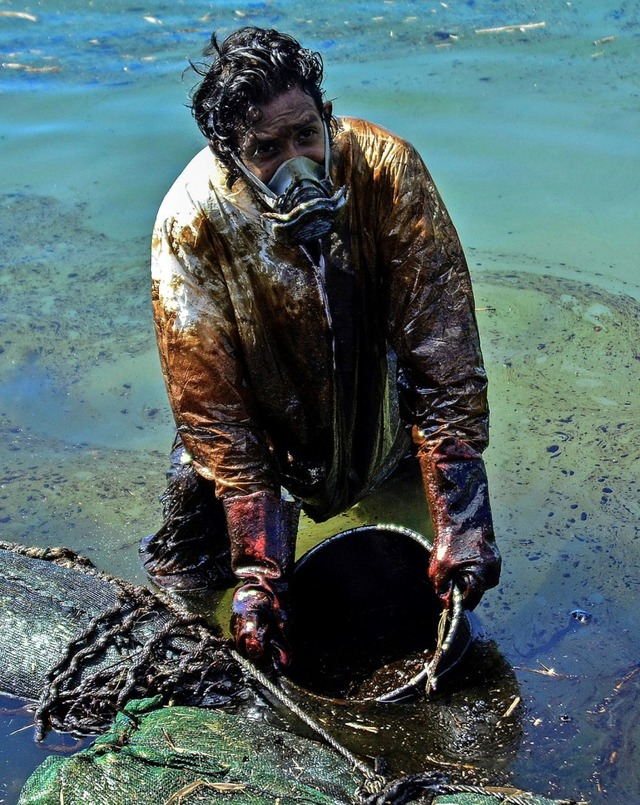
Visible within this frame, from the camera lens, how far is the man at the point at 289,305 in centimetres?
283

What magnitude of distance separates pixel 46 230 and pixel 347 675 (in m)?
4.50

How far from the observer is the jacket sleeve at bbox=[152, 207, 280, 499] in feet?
9.83

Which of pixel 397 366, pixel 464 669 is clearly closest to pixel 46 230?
pixel 397 366

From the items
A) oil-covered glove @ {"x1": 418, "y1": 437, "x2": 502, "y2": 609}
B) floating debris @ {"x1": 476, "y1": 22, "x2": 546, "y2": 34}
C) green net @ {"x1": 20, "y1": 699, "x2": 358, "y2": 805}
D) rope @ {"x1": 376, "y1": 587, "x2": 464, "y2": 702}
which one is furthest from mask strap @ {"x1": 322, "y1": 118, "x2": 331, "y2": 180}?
floating debris @ {"x1": 476, "y1": 22, "x2": 546, "y2": 34}

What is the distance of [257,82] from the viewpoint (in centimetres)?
276

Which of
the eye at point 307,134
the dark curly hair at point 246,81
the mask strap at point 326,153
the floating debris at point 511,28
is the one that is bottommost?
the floating debris at point 511,28

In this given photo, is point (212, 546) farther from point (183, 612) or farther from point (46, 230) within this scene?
point (46, 230)

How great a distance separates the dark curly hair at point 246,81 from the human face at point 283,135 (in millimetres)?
21

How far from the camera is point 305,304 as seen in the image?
121 inches

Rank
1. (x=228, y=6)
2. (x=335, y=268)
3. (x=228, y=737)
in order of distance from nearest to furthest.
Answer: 1. (x=228, y=737)
2. (x=335, y=268)
3. (x=228, y=6)

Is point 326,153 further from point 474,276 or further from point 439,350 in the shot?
point 474,276

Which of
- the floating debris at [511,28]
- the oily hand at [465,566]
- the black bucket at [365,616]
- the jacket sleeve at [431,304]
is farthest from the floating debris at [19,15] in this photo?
the oily hand at [465,566]

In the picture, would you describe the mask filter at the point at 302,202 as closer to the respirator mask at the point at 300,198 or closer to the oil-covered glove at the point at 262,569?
the respirator mask at the point at 300,198

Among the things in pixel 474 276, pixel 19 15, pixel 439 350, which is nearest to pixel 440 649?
pixel 439 350
